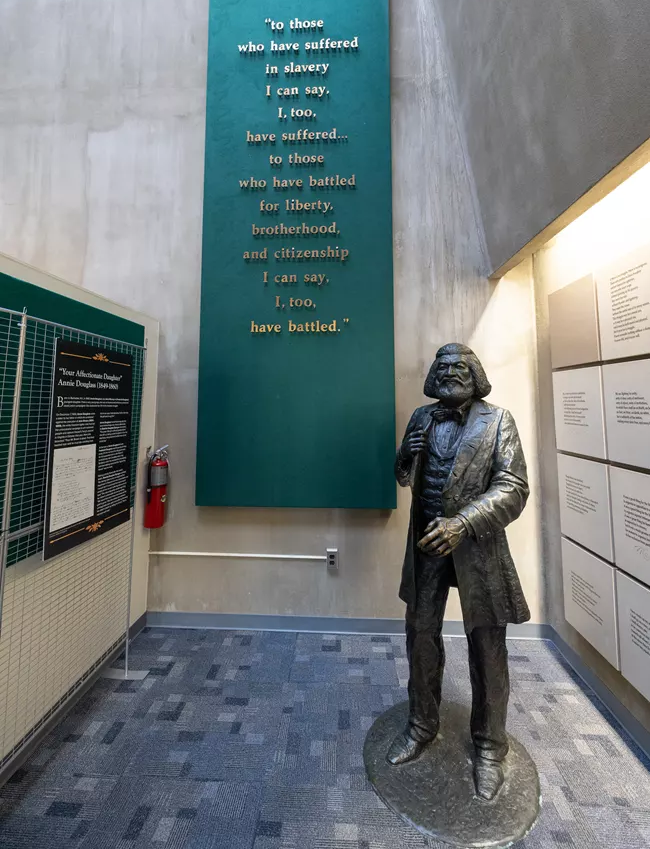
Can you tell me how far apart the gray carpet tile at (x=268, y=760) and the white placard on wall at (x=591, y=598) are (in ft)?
1.16

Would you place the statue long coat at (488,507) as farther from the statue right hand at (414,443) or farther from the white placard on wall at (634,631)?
the white placard on wall at (634,631)

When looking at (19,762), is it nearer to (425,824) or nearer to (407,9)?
(425,824)

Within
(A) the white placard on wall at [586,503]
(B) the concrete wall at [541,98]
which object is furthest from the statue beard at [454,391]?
(A) the white placard on wall at [586,503]

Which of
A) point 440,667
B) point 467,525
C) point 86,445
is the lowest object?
point 440,667

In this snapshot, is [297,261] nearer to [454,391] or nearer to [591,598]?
[454,391]

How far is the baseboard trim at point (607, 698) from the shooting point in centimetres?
196

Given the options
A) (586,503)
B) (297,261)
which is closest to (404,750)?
(586,503)

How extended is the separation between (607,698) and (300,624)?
204cm

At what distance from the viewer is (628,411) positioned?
82.7 inches

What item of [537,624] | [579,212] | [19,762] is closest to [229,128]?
[579,212]

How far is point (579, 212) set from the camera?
2.10m

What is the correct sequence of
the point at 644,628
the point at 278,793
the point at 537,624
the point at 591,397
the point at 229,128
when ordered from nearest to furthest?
the point at 278,793
the point at 644,628
the point at 591,397
the point at 537,624
the point at 229,128

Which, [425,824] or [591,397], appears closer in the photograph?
[425,824]

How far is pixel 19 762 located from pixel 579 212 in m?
4.11
